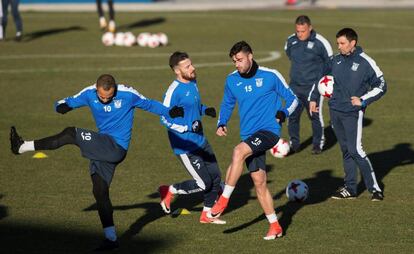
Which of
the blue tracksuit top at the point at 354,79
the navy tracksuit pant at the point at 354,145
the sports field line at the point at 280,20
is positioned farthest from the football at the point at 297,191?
the sports field line at the point at 280,20

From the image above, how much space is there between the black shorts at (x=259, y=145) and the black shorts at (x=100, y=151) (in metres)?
1.72

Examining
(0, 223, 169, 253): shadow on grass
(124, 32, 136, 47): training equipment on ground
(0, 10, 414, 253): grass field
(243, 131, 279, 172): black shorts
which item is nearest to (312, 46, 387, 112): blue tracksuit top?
(0, 10, 414, 253): grass field

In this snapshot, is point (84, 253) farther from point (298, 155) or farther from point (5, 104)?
point (5, 104)

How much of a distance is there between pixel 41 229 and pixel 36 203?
1.60 m

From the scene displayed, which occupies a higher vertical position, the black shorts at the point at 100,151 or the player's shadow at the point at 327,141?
the black shorts at the point at 100,151

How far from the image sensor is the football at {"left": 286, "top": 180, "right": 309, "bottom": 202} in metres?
15.6

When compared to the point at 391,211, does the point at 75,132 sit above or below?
above

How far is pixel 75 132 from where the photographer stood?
13227mm

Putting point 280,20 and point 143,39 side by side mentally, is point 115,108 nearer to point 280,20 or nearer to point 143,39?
point 143,39

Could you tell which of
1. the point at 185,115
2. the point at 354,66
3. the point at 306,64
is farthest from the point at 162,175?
the point at 354,66

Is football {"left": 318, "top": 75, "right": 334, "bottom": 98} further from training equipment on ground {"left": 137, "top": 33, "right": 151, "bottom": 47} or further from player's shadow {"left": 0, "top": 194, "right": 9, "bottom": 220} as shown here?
training equipment on ground {"left": 137, "top": 33, "right": 151, "bottom": 47}

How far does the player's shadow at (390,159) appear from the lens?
58.9 ft

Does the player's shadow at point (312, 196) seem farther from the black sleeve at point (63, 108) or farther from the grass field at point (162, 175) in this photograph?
the black sleeve at point (63, 108)

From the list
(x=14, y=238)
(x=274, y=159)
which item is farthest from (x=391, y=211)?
(x=14, y=238)
